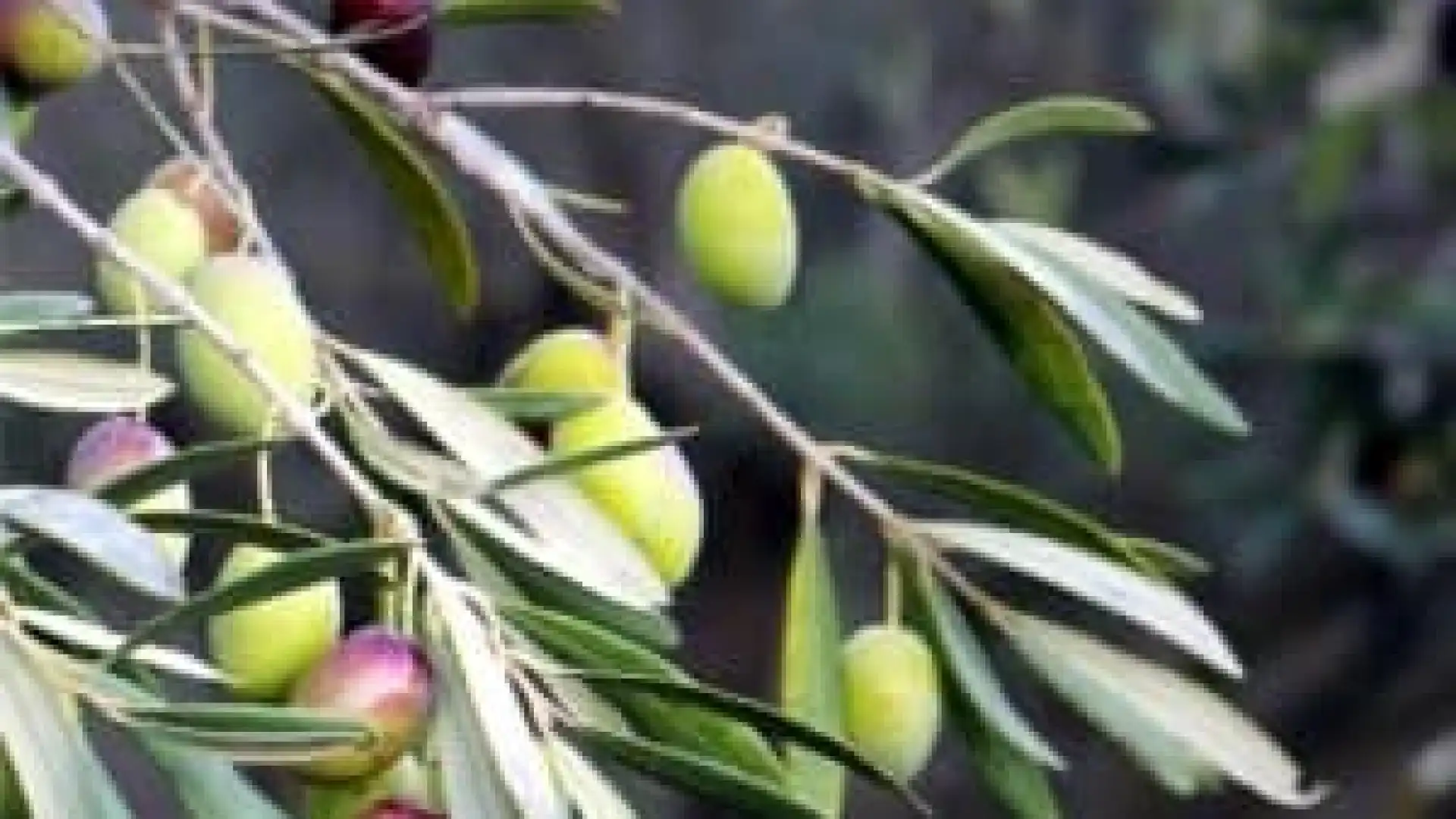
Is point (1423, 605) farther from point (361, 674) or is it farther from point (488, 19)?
point (361, 674)

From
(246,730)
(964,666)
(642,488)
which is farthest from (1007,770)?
(246,730)

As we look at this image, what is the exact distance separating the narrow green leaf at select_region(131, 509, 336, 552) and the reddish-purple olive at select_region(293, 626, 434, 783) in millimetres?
23

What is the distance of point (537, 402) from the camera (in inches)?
25.8

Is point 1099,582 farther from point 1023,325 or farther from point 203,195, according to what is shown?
point 203,195

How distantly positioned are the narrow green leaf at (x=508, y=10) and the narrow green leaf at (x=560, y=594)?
17 centimetres

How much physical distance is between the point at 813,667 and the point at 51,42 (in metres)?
0.19

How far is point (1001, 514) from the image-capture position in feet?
2.59

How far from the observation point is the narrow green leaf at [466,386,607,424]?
25.7 inches

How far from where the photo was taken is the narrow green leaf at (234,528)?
59 cm

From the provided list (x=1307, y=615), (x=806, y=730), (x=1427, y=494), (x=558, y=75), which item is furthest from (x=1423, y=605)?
(x=806, y=730)

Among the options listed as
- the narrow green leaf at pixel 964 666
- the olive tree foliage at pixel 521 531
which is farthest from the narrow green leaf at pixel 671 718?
the narrow green leaf at pixel 964 666

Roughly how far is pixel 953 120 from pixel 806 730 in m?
2.39

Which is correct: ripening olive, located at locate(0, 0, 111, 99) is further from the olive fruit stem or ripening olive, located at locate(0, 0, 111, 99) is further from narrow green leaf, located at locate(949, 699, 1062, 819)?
narrow green leaf, located at locate(949, 699, 1062, 819)

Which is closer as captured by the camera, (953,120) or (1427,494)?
(1427,494)
